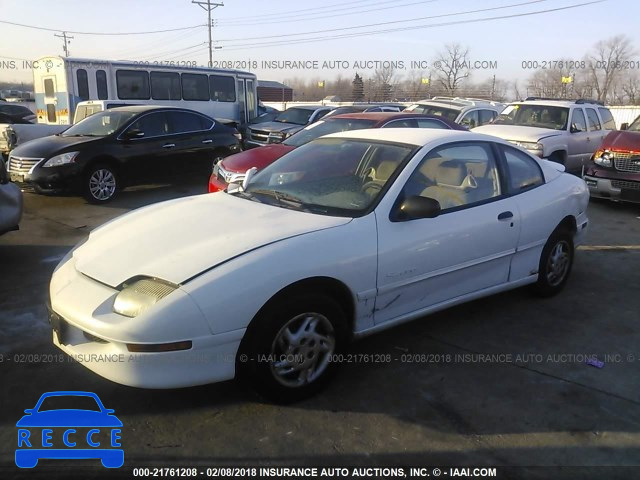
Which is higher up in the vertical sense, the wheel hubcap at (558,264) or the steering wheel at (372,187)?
the steering wheel at (372,187)

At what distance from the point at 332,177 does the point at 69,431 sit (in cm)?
231

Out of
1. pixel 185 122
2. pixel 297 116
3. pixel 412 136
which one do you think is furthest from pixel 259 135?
pixel 412 136

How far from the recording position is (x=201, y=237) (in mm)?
3158

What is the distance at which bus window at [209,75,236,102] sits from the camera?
17.9 m

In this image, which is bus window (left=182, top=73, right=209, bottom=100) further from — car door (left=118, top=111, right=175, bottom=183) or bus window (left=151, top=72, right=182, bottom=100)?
car door (left=118, top=111, right=175, bottom=183)

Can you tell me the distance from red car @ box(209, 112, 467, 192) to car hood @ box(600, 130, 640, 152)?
2502 mm

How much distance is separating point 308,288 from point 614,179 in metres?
7.61

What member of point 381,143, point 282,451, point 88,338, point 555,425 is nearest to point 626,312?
point 555,425

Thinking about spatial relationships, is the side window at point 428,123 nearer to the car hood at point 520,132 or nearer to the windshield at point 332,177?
the car hood at point 520,132

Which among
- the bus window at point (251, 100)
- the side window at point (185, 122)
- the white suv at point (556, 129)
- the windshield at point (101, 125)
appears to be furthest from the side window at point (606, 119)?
the bus window at point (251, 100)

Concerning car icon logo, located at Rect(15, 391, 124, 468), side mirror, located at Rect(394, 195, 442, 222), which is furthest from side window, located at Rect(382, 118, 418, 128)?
car icon logo, located at Rect(15, 391, 124, 468)

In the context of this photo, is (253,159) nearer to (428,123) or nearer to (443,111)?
(428,123)

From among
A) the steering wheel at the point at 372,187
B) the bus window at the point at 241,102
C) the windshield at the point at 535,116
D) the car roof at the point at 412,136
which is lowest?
the steering wheel at the point at 372,187

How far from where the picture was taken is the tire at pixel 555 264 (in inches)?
184
